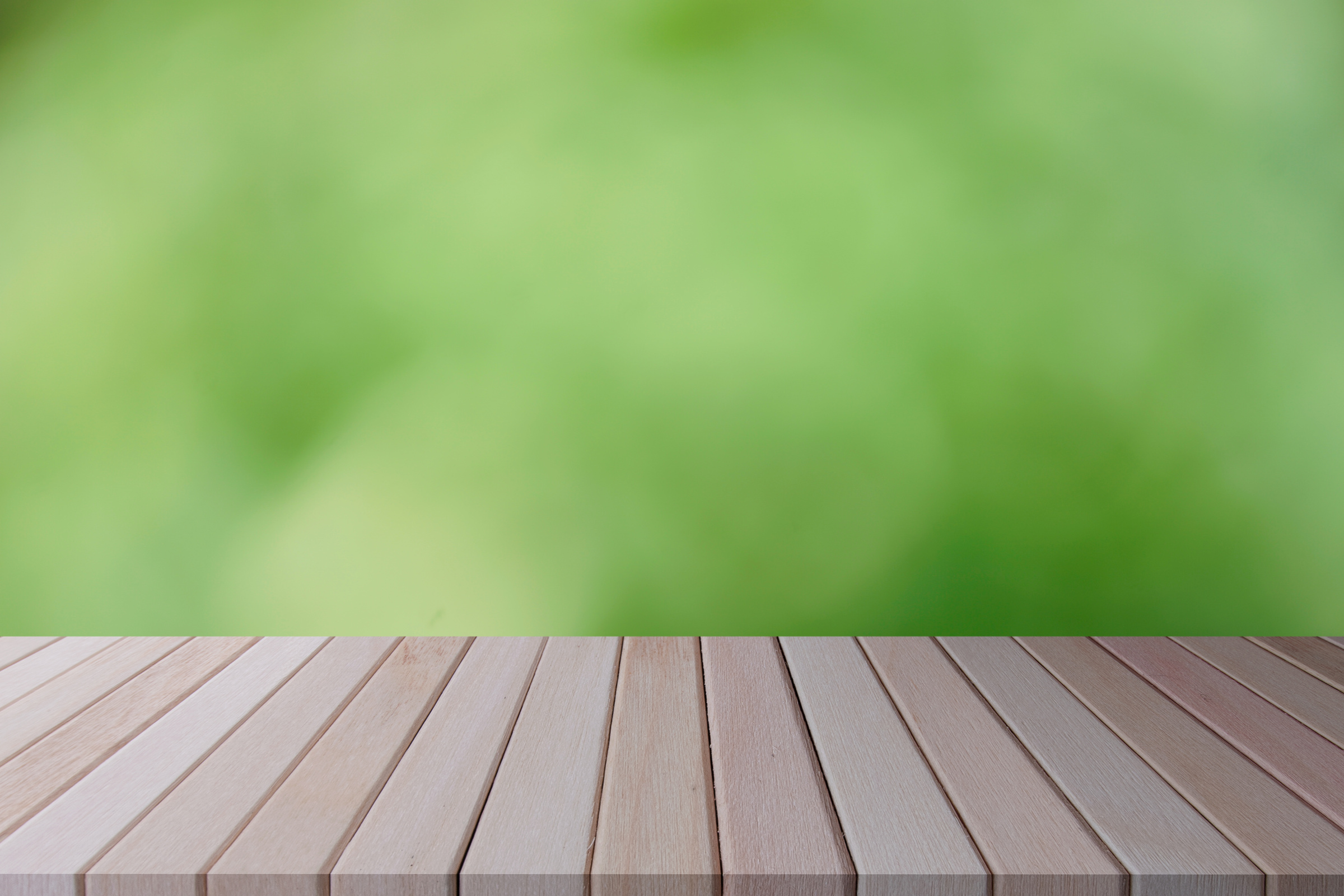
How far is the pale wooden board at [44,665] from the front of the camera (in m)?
1.39

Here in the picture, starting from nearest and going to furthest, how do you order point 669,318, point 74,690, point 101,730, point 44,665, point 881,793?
point 881,793 → point 101,730 → point 74,690 → point 44,665 → point 669,318

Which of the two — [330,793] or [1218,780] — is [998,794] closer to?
[1218,780]

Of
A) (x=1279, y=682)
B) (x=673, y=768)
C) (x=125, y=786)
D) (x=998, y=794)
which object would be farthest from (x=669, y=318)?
(x=1279, y=682)

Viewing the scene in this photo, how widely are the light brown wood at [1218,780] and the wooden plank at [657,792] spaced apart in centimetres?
60

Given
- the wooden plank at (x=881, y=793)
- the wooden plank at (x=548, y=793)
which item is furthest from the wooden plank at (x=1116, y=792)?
the wooden plank at (x=548, y=793)

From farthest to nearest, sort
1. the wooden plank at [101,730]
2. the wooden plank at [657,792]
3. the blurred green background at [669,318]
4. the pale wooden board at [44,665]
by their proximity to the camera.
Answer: the blurred green background at [669,318]
the pale wooden board at [44,665]
the wooden plank at [101,730]
the wooden plank at [657,792]

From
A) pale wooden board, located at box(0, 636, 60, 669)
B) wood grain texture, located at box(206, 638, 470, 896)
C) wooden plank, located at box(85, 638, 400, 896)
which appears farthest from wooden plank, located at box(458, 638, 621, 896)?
pale wooden board, located at box(0, 636, 60, 669)

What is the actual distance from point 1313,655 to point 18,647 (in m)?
2.41

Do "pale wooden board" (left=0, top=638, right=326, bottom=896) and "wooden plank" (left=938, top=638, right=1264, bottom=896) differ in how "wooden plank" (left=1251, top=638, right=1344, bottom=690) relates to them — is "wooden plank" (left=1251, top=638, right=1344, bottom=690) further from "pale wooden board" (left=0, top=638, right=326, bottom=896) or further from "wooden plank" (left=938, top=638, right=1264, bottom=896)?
"pale wooden board" (left=0, top=638, right=326, bottom=896)

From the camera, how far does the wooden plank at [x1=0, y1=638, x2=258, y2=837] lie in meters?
1.06

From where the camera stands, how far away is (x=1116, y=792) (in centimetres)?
106

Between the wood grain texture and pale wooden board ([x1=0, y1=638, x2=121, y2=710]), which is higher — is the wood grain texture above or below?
below

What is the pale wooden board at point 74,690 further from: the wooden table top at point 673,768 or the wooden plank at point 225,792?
the wooden plank at point 225,792

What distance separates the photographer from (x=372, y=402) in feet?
5.48
